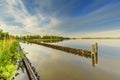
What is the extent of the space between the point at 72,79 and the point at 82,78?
91 centimetres

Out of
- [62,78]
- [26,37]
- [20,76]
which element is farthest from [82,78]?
[26,37]

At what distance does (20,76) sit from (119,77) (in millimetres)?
7688

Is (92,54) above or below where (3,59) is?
below

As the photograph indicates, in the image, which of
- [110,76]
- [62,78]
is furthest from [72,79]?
[110,76]

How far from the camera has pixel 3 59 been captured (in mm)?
7879

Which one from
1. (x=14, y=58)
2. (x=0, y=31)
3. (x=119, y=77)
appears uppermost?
(x=0, y=31)

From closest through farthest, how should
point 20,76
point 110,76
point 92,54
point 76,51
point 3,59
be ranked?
point 3,59
point 20,76
point 110,76
point 92,54
point 76,51

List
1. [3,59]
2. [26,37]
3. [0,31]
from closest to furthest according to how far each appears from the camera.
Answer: [3,59]
[0,31]
[26,37]

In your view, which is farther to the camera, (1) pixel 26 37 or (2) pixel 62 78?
(1) pixel 26 37

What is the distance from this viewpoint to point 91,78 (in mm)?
12703

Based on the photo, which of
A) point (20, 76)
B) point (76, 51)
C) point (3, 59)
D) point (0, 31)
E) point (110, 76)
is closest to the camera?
point (3, 59)

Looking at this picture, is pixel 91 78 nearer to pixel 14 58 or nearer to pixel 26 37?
pixel 14 58

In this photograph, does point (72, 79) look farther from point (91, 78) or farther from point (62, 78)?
point (91, 78)

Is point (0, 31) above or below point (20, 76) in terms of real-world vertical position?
above
